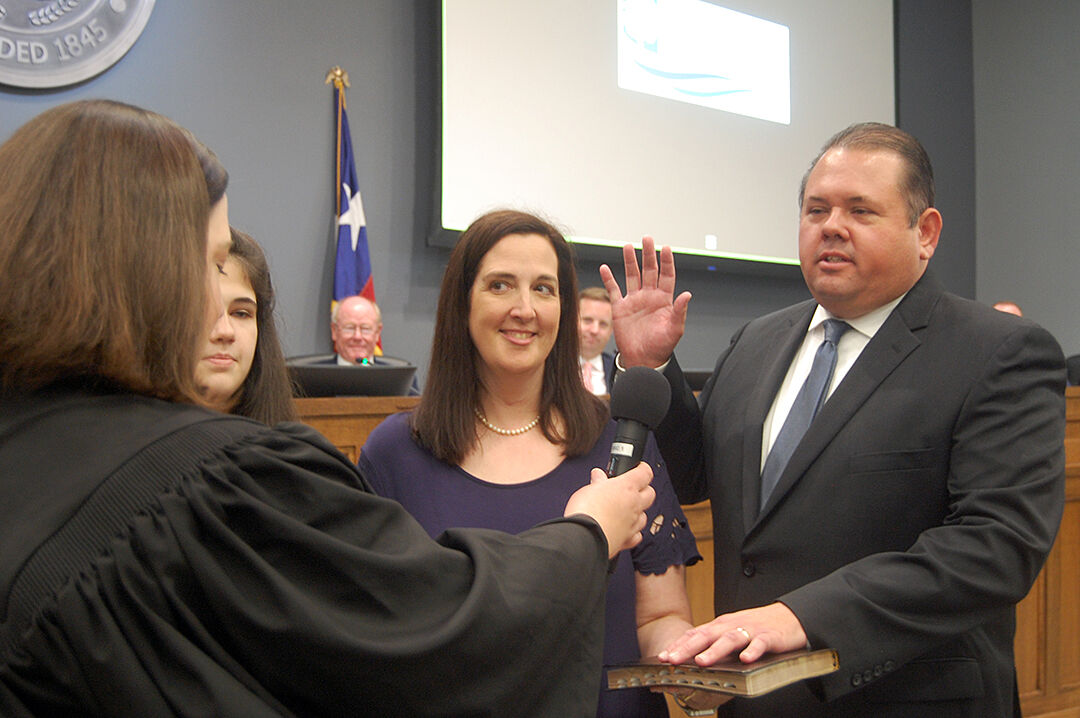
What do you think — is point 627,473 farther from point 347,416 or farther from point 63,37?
point 63,37

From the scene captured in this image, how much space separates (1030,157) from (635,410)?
8.09 m

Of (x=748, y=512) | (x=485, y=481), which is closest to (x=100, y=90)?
(x=485, y=481)

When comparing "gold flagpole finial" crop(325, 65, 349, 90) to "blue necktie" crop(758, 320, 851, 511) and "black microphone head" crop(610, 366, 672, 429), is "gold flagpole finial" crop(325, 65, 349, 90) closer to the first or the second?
"blue necktie" crop(758, 320, 851, 511)

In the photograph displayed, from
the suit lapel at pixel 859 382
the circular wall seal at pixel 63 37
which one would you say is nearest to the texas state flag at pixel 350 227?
the circular wall seal at pixel 63 37

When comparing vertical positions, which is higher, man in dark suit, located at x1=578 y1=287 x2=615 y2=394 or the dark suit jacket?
man in dark suit, located at x1=578 y1=287 x2=615 y2=394

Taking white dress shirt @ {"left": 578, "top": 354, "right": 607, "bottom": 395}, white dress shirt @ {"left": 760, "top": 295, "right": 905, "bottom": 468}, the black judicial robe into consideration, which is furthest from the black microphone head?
white dress shirt @ {"left": 578, "top": 354, "right": 607, "bottom": 395}

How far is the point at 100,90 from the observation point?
4699mm

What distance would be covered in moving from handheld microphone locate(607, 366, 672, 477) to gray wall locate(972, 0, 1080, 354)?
294 inches

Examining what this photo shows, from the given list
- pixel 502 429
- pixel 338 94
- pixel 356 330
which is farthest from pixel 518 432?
pixel 338 94

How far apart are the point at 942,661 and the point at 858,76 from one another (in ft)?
22.0

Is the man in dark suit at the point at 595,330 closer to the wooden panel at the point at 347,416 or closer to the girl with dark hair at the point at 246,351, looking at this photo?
the wooden panel at the point at 347,416

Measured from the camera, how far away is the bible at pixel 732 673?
1.20 m

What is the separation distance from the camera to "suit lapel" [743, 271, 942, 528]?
175 centimetres

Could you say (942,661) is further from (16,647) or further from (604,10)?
(604,10)
